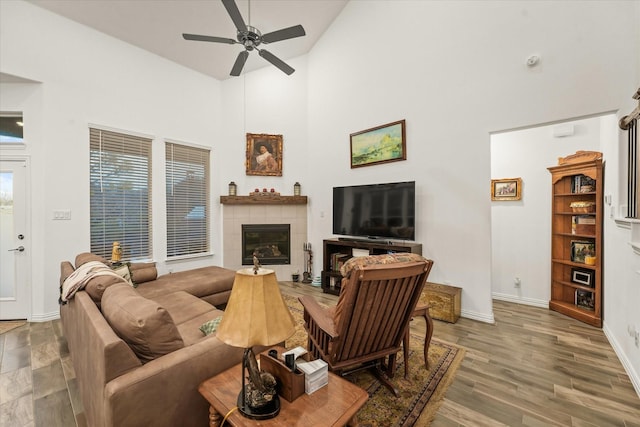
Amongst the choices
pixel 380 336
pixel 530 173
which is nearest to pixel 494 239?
pixel 530 173

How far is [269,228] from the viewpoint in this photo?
5352 millimetres

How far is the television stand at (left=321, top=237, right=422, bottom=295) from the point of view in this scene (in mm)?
3926

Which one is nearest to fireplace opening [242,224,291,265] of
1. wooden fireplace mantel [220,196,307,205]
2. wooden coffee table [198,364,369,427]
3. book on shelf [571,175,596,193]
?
wooden fireplace mantel [220,196,307,205]

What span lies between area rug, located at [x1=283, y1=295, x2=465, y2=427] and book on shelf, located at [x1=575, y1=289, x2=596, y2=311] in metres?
2.04

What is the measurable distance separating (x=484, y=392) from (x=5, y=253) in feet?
18.3

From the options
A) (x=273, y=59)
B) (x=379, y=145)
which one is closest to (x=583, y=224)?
(x=379, y=145)

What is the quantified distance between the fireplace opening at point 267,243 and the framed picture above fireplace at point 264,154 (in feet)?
3.57

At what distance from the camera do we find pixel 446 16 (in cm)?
347

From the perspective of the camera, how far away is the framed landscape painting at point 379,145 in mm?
3975

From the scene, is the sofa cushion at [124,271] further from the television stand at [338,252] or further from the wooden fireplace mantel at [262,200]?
the television stand at [338,252]

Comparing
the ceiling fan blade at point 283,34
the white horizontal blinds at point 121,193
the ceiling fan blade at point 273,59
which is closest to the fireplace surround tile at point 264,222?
the white horizontal blinds at point 121,193

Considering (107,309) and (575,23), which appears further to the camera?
(575,23)

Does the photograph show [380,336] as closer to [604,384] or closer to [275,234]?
[604,384]

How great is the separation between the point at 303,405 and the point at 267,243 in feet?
14.4
